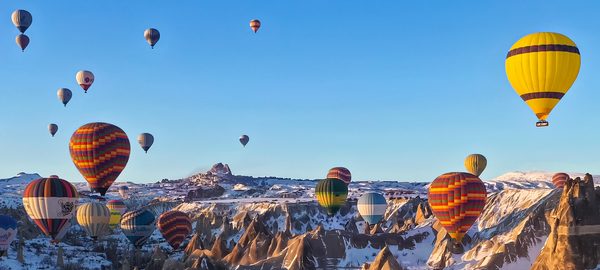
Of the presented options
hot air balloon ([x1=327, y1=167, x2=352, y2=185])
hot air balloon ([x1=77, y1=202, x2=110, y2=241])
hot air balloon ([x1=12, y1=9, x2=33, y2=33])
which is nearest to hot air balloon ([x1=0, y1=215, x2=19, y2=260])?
hot air balloon ([x1=77, y1=202, x2=110, y2=241])

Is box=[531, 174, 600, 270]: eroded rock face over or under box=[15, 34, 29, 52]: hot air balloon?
under

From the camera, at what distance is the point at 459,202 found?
218 ft

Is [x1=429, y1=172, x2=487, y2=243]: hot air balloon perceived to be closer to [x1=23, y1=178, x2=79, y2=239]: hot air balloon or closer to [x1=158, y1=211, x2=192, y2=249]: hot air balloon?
[x1=23, y1=178, x2=79, y2=239]: hot air balloon

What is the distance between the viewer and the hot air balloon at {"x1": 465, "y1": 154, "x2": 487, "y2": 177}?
104125 millimetres

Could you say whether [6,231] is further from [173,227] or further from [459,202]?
[459,202]

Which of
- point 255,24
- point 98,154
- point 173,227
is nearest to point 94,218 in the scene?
point 173,227

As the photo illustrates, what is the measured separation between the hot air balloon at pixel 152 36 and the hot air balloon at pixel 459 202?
139ft

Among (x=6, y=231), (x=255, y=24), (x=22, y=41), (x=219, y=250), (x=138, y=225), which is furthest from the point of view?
(x=255, y=24)

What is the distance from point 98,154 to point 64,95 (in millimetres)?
36194

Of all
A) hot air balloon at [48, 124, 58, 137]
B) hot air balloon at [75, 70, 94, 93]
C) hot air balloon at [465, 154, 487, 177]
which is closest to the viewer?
hot air balloon at [75, 70, 94, 93]

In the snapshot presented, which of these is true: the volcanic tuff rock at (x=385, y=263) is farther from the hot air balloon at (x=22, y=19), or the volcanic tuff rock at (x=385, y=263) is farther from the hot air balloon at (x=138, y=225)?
the hot air balloon at (x=22, y=19)

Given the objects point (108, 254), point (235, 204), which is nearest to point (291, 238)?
point (108, 254)

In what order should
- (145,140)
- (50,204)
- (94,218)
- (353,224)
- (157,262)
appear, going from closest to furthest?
(50,204) → (157,262) → (94,218) → (145,140) → (353,224)

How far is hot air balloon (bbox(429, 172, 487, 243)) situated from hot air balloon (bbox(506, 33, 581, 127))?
18.4 meters
